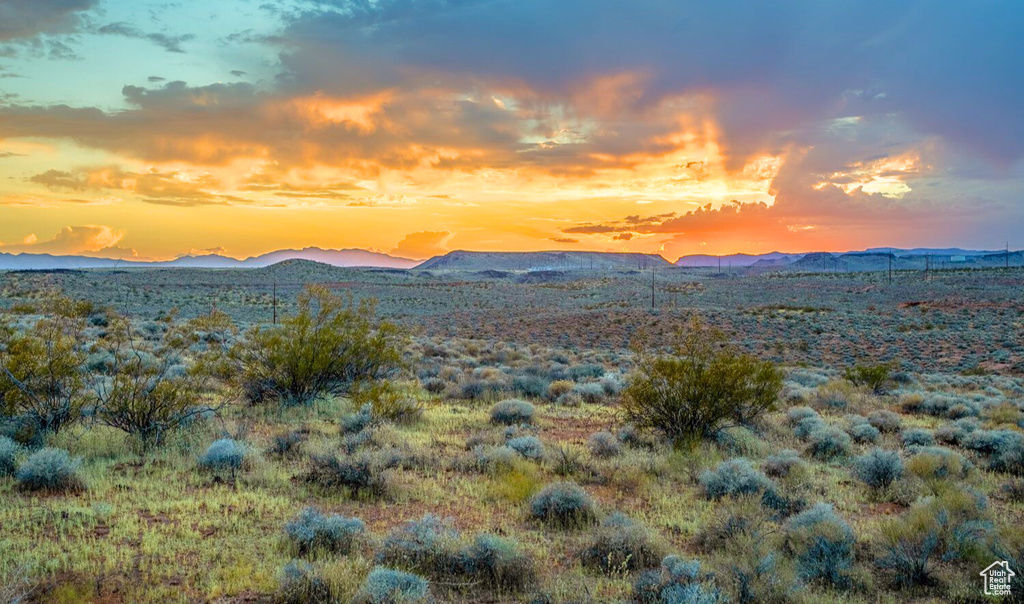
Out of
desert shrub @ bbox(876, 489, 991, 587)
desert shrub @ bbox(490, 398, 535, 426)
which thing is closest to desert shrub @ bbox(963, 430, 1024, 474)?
desert shrub @ bbox(876, 489, 991, 587)

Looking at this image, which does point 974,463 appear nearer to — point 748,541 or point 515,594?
point 748,541

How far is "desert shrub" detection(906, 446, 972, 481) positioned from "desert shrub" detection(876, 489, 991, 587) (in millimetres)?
2263

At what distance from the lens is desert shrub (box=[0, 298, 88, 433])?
966 cm

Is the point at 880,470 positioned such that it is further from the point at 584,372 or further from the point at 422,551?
the point at 584,372

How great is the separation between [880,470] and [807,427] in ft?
10.6

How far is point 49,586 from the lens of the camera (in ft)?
18.0

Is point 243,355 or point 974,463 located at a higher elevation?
point 243,355

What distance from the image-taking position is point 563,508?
747cm

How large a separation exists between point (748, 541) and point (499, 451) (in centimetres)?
439

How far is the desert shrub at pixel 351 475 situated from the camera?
830 centimetres

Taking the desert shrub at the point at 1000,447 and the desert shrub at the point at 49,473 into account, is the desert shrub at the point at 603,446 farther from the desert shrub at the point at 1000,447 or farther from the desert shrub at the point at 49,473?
the desert shrub at the point at 49,473

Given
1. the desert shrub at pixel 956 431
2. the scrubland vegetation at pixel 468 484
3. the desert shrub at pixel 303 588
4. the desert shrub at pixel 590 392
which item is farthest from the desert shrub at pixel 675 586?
the desert shrub at pixel 590 392

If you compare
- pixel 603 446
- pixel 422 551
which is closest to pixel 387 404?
pixel 603 446

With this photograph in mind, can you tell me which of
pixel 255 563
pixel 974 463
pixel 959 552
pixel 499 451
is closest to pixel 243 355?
pixel 499 451
